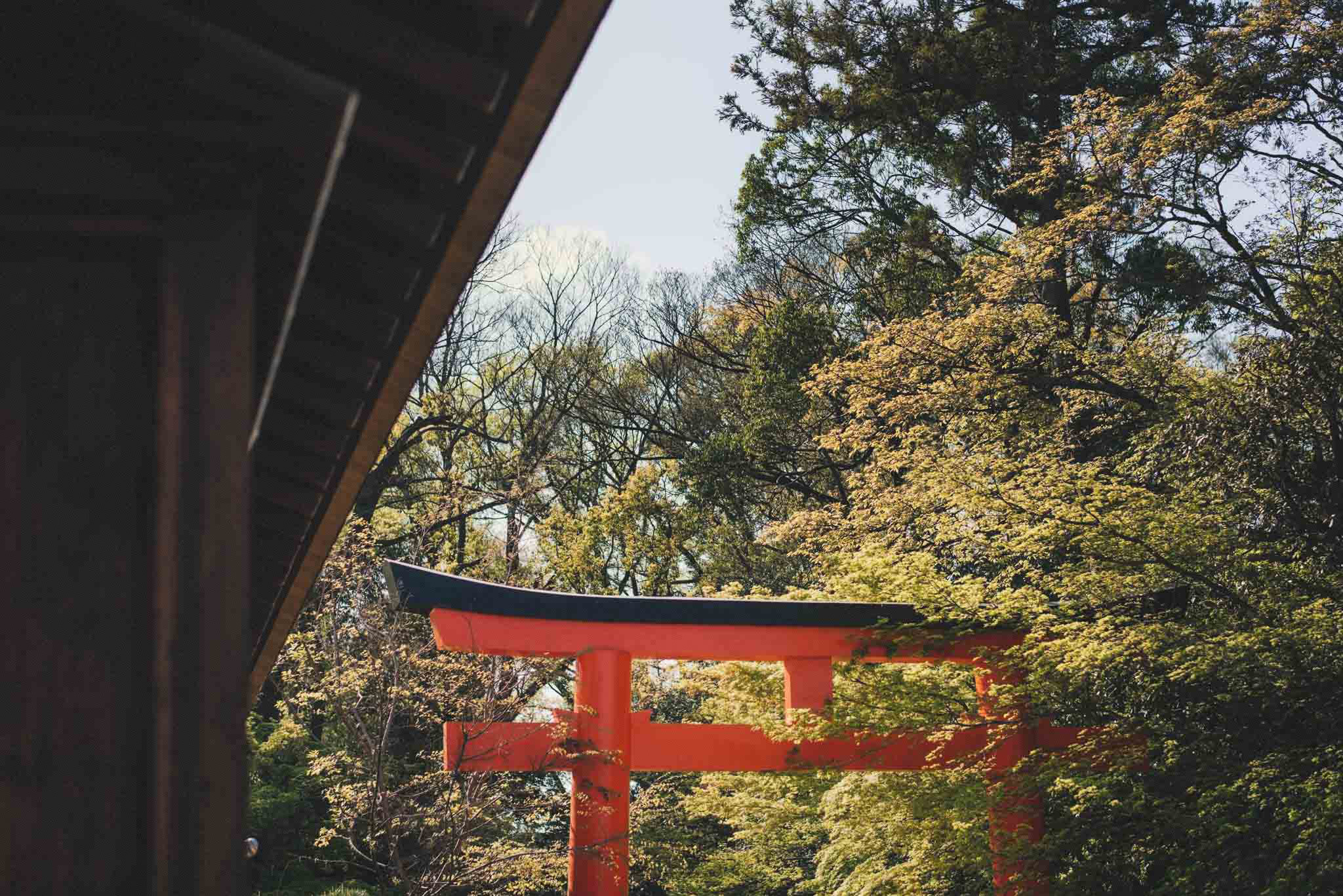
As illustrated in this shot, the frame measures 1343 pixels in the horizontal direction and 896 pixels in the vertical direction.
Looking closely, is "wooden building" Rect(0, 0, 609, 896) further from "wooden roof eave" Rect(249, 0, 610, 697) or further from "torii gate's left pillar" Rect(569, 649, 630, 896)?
"torii gate's left pillar" Rect(569, 649, 630, 896)

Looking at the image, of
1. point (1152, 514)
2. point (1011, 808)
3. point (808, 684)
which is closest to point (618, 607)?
point (808, 684)

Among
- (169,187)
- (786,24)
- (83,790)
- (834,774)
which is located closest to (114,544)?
(83,790)

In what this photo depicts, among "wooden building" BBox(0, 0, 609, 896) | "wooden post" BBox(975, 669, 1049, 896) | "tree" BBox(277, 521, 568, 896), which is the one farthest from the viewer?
"tree" BBox(277, 521, 568, 896)

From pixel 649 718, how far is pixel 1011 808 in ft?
8.20

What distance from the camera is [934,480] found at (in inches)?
334

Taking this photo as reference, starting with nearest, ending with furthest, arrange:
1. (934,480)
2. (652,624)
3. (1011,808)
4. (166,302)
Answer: (166,302), (652,624), (1011,808), (934,480)

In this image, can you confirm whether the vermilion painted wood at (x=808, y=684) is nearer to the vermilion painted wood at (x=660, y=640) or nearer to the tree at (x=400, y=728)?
the vermilion painted wood at (x=660, y=640)

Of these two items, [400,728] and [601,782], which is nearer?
[601,782]

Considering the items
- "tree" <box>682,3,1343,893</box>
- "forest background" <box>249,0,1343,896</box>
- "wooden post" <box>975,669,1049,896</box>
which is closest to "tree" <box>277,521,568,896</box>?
"forest background" <box>249,0,1343,896</box>

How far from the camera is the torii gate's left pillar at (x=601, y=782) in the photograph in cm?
663

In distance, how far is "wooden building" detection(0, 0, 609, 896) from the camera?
1416mm

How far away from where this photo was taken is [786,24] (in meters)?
13.0

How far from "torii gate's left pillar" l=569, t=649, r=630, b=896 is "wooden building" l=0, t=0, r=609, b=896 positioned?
518cm

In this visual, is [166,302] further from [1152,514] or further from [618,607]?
[1152,514]
